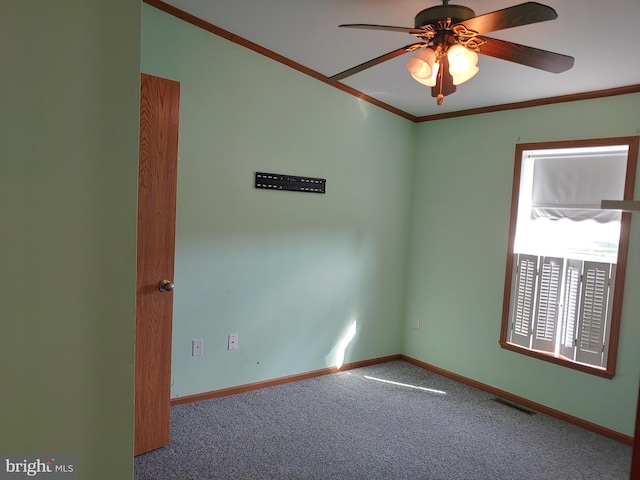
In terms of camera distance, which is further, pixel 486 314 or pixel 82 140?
pixel 486 314

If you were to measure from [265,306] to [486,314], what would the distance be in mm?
1885

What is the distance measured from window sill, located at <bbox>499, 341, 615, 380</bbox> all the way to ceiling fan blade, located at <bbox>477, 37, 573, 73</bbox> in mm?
2151

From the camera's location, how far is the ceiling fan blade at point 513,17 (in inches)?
59.7

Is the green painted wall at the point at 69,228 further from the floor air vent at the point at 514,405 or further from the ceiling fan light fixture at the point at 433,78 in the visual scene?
the floor air vent at the point at 514,405

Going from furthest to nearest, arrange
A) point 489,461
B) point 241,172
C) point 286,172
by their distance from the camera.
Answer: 1. point 286,172
2. point 241,172
3. point 489,461

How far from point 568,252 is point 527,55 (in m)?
1.88

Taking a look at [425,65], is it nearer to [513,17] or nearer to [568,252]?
[513,17]

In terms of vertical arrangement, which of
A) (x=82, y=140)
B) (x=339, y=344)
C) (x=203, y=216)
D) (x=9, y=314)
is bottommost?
(x=339, y=344)

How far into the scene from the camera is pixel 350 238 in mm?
3893

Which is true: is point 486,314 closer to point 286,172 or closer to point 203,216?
point 286,172

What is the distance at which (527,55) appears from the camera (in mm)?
1912

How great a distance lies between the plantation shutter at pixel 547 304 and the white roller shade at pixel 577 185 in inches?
15.0

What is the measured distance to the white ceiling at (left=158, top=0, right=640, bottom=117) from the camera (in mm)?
2219

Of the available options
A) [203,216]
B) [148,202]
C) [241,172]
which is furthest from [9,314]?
[241,172]
